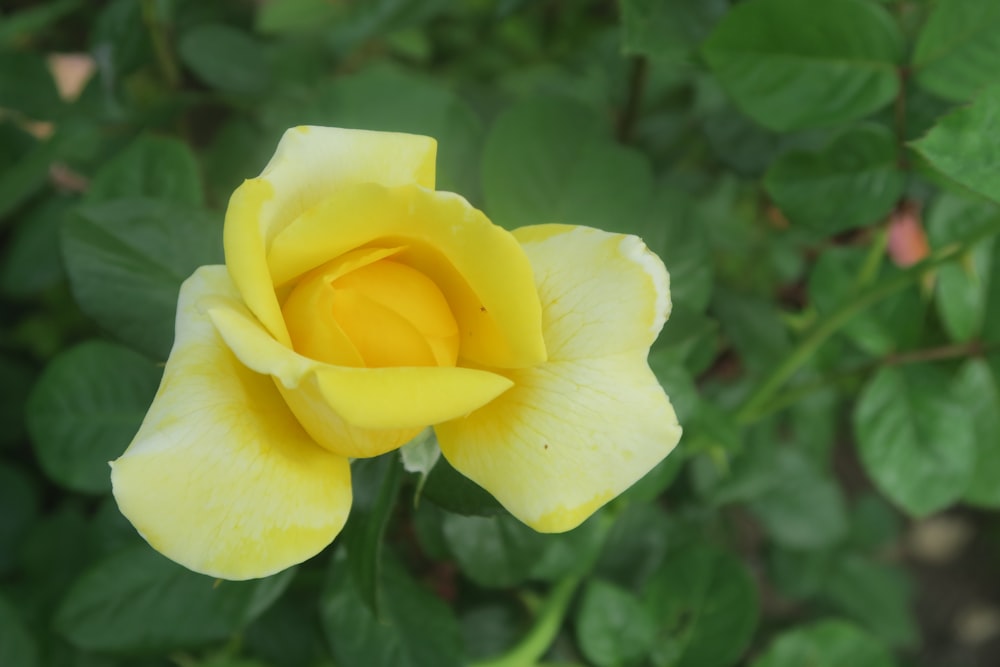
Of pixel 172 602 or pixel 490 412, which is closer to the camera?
Result: pixel 490 412

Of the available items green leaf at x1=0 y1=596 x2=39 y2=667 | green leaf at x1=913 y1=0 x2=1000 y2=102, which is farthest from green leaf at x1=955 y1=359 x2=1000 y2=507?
green leaf at x1=0 y1=596 x2=39 y2=667

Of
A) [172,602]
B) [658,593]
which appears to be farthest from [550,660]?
[172,602]

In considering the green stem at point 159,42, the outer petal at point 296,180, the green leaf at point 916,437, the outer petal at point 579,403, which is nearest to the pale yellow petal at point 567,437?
the outer petal at point 579,403

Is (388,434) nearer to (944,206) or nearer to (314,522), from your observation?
(314,522)

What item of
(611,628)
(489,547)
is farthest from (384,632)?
(611,628)

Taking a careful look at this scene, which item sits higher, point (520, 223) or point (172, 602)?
point (520, 223)

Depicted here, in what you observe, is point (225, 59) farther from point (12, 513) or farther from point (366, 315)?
point (366, 315)
